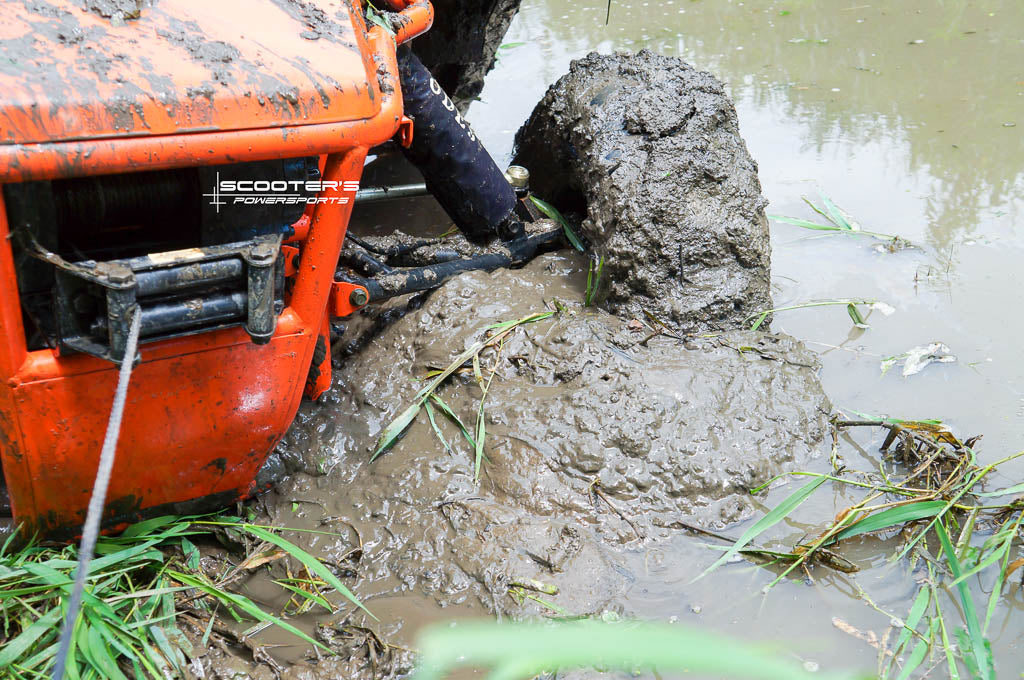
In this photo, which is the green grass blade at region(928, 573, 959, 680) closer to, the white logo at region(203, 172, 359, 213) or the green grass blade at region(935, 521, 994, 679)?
the green grass blade at region(935, 521, 994, 679)

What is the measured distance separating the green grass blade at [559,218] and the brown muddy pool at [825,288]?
13 centimetres

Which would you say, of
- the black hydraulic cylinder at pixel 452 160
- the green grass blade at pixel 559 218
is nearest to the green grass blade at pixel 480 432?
the black hydraulic cylinder at pixel 452 160

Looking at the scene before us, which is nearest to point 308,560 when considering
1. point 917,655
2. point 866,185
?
point 917,655

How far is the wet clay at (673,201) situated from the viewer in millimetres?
2703

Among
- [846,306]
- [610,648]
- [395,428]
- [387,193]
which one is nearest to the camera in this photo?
[610,648]

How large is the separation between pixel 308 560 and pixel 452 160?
1.47 m

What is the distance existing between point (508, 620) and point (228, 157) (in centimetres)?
124

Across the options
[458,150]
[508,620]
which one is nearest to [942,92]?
[458,150]

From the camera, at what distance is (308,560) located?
1.94 metres

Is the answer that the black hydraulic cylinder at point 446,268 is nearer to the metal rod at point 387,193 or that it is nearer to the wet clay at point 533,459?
the wet clay at point 533,459

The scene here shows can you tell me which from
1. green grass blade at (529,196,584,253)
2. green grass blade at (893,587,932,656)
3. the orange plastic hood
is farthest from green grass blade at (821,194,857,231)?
the orange plastic hood

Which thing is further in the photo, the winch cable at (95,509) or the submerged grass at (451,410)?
the submerged grass at (451,410)

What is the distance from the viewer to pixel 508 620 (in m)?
1.89

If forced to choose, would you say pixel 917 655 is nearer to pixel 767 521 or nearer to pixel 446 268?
pixel 767 521
